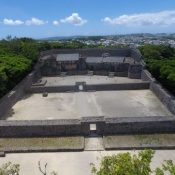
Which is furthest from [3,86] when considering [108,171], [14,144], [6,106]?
[108,171]

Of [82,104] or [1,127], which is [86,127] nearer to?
[1,127]

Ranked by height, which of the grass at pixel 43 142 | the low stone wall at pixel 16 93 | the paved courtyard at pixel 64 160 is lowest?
the low stone wall at pixel 16 93

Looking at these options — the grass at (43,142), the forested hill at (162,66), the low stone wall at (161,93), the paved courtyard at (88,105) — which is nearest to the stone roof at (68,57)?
the forested hill at (162,66)

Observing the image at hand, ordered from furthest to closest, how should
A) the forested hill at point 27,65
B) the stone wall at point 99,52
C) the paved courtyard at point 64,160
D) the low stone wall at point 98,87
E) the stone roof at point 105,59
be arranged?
1. the stone wall at point 99,52
2. the stone roof at point 105,59
3. the low stone wall at point 98,87
4. the forested hill at point 27,65
5. the paved courtyard at point 64,160

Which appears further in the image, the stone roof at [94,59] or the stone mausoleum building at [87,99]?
the stone roof at [94,59]

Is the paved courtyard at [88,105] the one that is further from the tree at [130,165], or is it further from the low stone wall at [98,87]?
the tree at [130,165]

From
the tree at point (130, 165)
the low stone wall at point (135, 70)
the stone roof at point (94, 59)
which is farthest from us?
the stone roof at point (94, 59)
